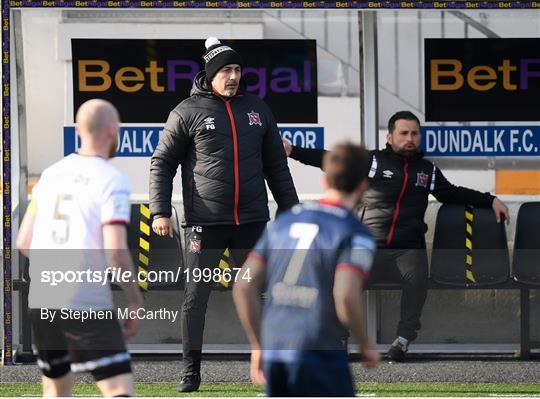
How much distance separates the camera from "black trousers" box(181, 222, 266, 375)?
26.0 ft

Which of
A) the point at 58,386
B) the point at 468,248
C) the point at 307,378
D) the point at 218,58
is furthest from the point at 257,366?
the point at 468,248

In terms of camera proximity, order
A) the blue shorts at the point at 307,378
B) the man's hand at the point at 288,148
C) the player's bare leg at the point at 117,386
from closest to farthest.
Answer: the blue shorts at the point at 307,378 < the player's bare leg at the point at 117,386 < the man's hand at the point at 288,148

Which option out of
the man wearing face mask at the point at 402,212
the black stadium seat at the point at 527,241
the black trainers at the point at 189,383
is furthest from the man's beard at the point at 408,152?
the black trainers at the point at 189,383

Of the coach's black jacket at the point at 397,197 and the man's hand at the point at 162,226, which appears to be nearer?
the man's hand at the point at 162,226

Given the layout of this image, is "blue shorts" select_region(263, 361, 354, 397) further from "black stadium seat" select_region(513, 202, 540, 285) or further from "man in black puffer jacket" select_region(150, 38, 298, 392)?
"black stadium seat" select_region(513, 202, 540, 285)

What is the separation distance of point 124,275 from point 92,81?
13.7 feet

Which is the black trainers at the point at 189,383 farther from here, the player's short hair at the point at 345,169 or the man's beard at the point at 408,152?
the player's short hair at the point at 345,169

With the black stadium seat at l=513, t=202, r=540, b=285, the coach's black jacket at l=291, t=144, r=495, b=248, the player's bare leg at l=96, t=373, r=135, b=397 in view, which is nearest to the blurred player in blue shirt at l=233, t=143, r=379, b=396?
the player's bare leg at l=96, t=373, r=135, b=397

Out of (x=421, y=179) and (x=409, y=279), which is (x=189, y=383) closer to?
(x=409, y=279)

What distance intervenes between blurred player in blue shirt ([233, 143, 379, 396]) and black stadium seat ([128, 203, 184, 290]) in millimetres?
4445

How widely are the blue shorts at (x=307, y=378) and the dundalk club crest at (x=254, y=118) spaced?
133 inches

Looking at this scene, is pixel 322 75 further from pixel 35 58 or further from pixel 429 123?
pixel 35 58

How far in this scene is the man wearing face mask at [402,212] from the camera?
29.8ft

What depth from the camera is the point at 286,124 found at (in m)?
9.42
